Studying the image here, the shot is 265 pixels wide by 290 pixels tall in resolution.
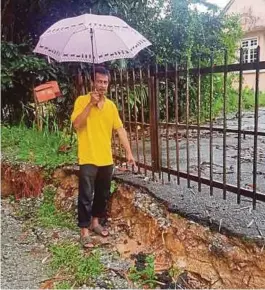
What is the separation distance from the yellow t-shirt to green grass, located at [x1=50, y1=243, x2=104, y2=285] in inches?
34.3

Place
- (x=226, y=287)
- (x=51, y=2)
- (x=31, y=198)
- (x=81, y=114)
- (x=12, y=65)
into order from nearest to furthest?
(x=226, y=287) → (x=81, y=114) → (x=31, y=198) → (x=12, y=65) → (x=51, y=2)

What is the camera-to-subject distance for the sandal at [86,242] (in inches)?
145

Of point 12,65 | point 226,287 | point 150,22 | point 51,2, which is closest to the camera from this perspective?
point 226,287

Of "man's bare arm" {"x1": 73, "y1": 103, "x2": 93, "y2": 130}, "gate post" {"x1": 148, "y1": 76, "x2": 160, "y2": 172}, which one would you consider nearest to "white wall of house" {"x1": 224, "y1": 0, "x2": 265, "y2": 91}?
"gate post" {"x1": 148, "y1": 76, "x2": 160, "y2": 172}

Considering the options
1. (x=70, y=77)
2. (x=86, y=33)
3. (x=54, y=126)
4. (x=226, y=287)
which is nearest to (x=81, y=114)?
(x=86, y=33)

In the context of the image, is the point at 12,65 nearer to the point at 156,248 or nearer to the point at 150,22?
the point at 150,22

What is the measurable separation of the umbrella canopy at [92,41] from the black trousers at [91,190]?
116 centimetres

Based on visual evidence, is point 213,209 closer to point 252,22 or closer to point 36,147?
point 36,147

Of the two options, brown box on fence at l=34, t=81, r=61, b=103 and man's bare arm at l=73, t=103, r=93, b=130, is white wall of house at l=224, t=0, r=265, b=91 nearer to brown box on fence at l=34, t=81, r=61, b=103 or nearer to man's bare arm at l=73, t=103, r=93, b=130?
brown box on fence at l=34, t=81, r=61, b=103

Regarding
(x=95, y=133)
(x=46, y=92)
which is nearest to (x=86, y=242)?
(x=95, y=133)

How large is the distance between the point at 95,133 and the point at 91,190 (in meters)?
0.57

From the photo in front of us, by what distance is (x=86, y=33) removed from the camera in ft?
12.6

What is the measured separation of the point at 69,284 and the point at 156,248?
875 mm

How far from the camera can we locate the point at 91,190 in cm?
364
